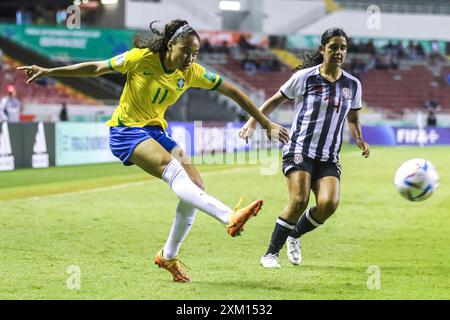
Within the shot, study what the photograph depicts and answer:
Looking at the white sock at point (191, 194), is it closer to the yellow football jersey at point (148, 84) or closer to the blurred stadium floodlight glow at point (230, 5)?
the yellow football jersey at point (148, 84)

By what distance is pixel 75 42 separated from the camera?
42812mm

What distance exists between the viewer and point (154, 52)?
25.4 feet

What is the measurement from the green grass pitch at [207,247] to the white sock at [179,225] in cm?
26

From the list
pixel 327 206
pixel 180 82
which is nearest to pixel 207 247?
pixel 327 206

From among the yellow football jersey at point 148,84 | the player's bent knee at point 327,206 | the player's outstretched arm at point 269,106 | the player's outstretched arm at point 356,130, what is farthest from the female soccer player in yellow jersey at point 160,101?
the player's outstretched arm at point 356,130

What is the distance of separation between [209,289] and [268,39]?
4297 centimetres

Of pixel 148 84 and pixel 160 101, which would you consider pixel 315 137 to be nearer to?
pixel 160 101

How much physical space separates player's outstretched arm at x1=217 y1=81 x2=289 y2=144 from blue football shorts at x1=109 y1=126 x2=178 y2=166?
2.23ft

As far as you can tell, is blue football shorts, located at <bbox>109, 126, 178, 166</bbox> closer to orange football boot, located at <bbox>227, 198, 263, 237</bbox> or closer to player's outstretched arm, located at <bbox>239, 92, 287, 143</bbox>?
player's outstretched arm, located at <bbox>239, 92, 287, 143</bbox>

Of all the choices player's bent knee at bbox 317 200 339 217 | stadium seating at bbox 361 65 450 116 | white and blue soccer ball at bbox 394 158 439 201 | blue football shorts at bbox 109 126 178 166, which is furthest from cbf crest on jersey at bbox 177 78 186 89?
stadium seating at bbox 361 65 450 116

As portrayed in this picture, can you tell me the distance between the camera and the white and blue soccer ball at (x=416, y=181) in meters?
8.76

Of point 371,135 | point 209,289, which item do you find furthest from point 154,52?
point 371,135

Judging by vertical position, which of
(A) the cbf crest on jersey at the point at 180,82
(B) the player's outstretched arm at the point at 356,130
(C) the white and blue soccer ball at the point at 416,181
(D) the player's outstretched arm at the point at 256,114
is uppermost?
(A) the cbf crest on jersey at the point at 180,82
